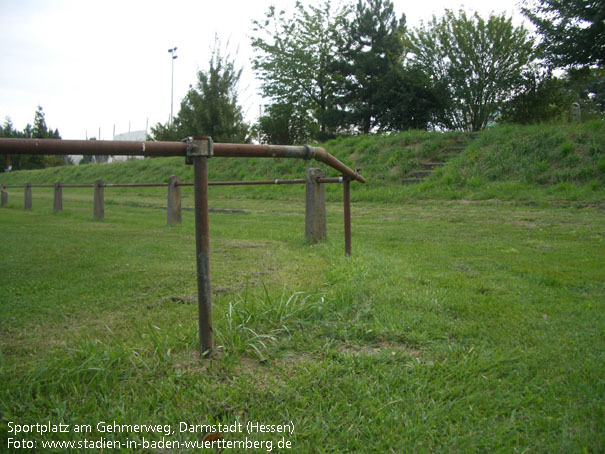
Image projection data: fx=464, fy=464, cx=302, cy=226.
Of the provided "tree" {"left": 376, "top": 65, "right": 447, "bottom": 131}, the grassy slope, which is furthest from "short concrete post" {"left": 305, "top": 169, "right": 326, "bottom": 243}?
"tree" {"left": 376, "top": 65, "right": 447, "bottom": 131}

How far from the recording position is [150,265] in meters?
4.41

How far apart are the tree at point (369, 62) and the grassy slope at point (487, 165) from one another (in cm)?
662

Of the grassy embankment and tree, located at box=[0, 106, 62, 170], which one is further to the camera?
tree, located at box=[0, 106, 62, 170]

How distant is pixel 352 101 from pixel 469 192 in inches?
612

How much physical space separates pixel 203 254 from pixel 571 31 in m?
13.9

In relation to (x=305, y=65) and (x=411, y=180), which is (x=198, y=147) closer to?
(x=411, y=180)

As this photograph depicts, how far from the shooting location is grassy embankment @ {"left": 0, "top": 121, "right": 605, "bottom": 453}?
159 centimetres

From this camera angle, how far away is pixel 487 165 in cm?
1313

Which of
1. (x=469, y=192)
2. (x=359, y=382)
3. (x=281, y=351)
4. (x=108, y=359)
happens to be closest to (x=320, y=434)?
(x=359, y=382)

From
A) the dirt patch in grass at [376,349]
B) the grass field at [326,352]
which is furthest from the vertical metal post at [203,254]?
the dirt patch in grass at [376,349]

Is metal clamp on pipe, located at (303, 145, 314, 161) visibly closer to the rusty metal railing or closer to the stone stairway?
the rusty metal railing

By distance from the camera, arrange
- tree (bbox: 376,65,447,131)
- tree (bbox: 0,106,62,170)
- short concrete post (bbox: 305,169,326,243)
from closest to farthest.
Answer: short concrete post (bbox: 305,169,326,243)
tree (bbox: 376,65,447,131)
tree (bbox: 0,106,62,170)

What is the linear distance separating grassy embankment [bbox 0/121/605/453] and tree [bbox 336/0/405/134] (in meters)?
21.3

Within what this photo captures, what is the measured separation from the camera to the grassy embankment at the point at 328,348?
1592 mm
